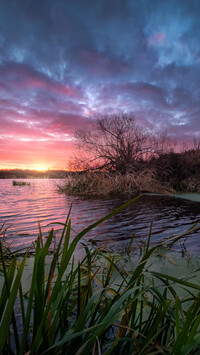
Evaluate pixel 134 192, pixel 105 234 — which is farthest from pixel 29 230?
pixel 134 192

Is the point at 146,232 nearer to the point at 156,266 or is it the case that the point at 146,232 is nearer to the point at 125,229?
the point at 125,229

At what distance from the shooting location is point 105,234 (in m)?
4.01

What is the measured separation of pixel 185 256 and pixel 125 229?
1.75 m

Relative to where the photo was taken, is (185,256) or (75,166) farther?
(75,166)

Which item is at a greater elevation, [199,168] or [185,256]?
[199,168]

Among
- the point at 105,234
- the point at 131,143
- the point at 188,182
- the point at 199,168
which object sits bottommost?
the point at 105,234

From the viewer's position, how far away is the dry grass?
12.6m

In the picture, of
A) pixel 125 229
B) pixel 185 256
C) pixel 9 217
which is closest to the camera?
pixel 185 256

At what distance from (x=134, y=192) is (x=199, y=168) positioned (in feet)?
16.9

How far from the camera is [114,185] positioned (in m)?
12.8

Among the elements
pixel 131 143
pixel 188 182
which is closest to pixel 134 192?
pixel 188 182

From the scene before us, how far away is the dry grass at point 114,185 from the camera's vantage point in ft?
41.4

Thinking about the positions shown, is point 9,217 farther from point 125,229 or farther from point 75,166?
point 75,166

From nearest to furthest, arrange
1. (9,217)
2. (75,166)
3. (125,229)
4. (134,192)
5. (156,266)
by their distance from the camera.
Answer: (156,266) < (125,229) < (9,217) < (134,192) < (75,166)
